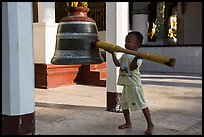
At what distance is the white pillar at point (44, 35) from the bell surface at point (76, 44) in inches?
191

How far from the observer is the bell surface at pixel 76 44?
8.93 ft

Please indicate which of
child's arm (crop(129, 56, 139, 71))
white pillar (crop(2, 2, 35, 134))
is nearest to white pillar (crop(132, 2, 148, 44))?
child's arm (crop(129, 56, 139, 71))

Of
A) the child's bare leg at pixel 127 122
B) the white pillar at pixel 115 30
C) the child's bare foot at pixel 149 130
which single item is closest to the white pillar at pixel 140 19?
the white pillar at pixel 115 30

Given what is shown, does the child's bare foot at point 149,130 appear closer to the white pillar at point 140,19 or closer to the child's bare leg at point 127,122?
the child's bare leg at point 127,122

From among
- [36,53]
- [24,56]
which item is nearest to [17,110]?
[24,56]

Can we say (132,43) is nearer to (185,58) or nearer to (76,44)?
(76,44)

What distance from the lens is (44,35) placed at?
301 inches

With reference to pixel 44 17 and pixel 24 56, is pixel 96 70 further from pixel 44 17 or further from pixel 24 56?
→ pixel 24 56

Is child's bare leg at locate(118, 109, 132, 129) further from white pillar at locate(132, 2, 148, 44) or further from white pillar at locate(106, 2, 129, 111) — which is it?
white pillar at locate(132, 2, 148, 44)

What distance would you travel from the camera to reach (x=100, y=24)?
398 inches

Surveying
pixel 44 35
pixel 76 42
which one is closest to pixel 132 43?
pixel 76 42

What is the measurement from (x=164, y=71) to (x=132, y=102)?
8.93 meters

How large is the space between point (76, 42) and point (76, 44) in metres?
0.02

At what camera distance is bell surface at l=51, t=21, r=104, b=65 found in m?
2.72
